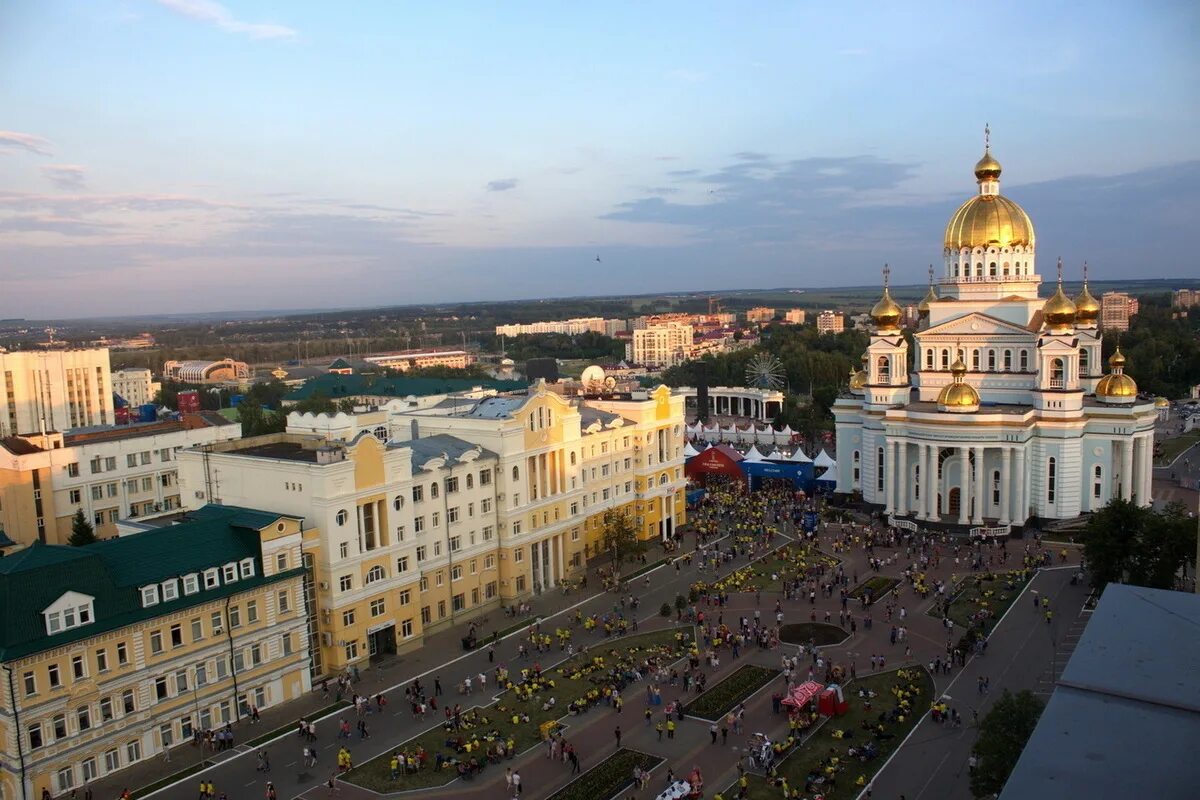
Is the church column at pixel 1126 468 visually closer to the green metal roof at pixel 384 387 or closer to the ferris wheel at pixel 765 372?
the ferris wheel at pixel 765 372

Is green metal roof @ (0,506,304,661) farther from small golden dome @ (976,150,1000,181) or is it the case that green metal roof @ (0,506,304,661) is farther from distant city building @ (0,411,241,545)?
small golden dome @ (976,150,1000,181)

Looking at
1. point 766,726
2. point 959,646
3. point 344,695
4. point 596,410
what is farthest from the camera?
point 596,410

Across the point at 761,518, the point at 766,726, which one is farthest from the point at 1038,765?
the point at 761,518

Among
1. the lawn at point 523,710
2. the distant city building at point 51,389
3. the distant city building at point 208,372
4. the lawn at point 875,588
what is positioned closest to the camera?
the lawn at point 523,710

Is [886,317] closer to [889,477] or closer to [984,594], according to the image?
[889,477]

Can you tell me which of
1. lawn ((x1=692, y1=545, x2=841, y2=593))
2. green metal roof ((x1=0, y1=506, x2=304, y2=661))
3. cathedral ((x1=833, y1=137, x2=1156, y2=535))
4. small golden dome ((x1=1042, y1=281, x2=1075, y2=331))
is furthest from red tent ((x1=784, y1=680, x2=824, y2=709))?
small golden dome ((x1=1042, y1=281, x2=1075, y2=331))

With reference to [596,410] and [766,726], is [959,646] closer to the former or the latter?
[766,726]

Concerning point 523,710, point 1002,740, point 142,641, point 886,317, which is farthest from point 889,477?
point 142,641

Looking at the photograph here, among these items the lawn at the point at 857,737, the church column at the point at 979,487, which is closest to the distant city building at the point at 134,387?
the church column at the point at 979,487
